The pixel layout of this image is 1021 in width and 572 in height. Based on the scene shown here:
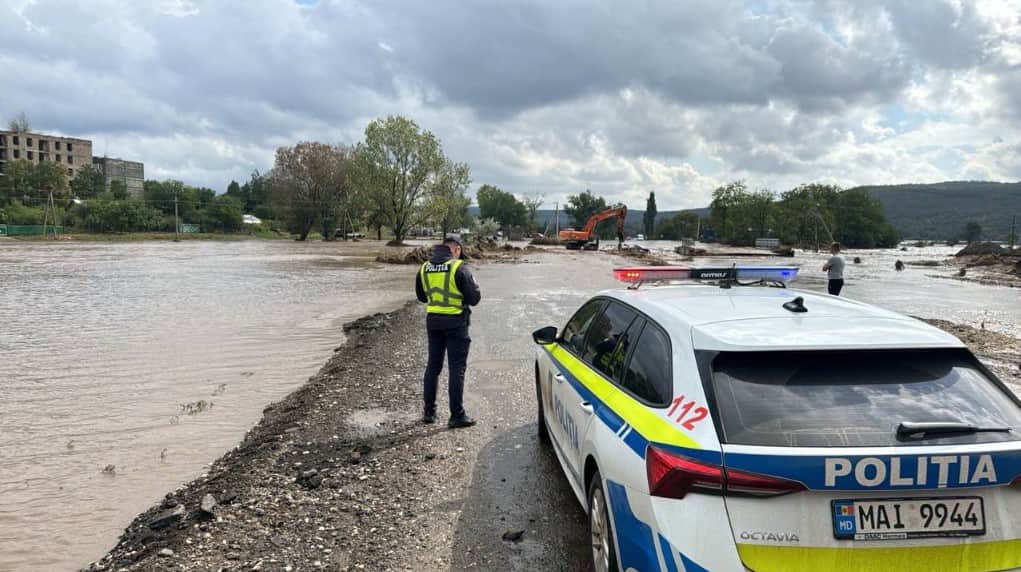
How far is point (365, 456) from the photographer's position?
17.5ft

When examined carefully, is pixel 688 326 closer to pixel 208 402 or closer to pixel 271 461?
pixel 271 461

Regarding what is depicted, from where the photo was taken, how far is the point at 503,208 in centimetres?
14650

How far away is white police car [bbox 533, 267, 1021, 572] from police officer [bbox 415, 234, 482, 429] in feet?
10.5

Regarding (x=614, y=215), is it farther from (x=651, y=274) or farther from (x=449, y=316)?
(x=651, y=274)

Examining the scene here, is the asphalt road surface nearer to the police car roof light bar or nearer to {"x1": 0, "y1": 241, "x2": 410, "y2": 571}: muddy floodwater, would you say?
the police car roof light bar

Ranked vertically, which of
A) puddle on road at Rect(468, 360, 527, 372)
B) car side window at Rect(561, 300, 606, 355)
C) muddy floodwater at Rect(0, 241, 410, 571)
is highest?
car side window at Rect(561, 300, 606, 355)

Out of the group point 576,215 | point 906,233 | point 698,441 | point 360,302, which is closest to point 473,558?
point 698,441

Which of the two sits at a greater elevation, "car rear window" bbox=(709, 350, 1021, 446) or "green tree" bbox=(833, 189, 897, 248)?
"green tree" bbox=(833, 189, 897, 248)

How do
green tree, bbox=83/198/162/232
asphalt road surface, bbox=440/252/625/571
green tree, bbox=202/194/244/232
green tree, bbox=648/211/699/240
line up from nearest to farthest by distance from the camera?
1. asphalt road surface, bbox=440/252/625/571
2. green tree, bbox=83/198/162/232
3. green tree, bbox=202/194/244/232
4. green tree, bbox=648/211/699/240

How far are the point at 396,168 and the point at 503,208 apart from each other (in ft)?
273

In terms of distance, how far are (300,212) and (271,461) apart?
89.2 meters

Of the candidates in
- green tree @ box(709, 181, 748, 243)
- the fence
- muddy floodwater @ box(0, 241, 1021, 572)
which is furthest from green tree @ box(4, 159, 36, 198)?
green tree @ box(709, 181, 748, 243)

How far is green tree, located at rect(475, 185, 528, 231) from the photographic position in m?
146

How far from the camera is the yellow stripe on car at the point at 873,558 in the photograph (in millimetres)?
2080
